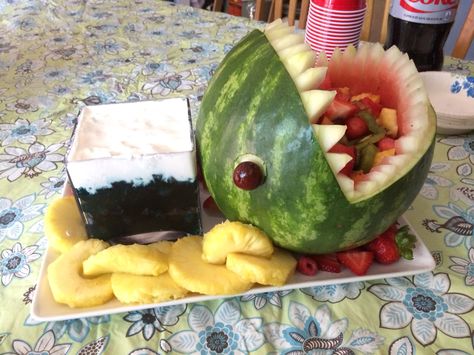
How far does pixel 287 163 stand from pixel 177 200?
0.19 m

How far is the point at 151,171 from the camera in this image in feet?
2.01

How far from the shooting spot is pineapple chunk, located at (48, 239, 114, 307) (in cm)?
57

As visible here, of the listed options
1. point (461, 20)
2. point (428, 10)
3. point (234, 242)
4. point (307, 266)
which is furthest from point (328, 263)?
point (461, 20)

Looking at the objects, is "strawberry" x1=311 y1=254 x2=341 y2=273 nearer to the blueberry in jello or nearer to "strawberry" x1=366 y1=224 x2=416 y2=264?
"strawberry" x1=366 y1=224 x2=416 y2=264

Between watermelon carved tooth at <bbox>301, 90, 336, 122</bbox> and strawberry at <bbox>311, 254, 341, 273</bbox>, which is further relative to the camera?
strawberry at <bbox>311, 254, 341, 273</bbox>

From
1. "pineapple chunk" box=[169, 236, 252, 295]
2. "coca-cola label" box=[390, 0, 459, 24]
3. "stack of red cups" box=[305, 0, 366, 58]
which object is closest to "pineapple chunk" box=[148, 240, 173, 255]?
"pineapple chunk" box=[169, 236, 252, 295]

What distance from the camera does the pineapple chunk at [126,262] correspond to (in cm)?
58

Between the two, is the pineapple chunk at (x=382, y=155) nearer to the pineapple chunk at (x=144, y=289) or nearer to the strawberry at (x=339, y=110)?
the strawberry at (x=339, y=110)

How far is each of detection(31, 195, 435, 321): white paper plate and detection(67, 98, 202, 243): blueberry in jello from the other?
0.11m

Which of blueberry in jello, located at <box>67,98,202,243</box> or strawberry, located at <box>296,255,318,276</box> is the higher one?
blueberry in jello, located at <box>67,98,202,243</box>

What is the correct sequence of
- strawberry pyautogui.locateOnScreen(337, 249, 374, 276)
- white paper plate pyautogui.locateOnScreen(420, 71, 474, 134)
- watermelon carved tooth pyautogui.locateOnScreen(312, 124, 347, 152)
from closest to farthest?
watermelon carved tooth pyautogui.locateOnScreen(312, 124, 347, 152) → strawberry pyautogui.locateOnScreen(337, 249, 374, 276) → white paper plate pyautogui.locateOnScreen(420, 71, 474, 134)

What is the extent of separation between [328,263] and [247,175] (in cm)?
20

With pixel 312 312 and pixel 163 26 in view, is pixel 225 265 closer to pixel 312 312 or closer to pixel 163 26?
pixel 312 312

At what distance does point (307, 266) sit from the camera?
637mm
